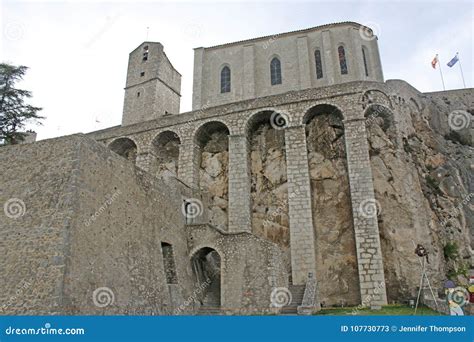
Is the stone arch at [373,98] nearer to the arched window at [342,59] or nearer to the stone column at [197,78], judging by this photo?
the arched window at [342,59]

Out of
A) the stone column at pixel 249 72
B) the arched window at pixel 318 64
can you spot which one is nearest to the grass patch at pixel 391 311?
the stone column at pixel 249 72

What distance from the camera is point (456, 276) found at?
18.6 m

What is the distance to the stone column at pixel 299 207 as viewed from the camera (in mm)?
17684

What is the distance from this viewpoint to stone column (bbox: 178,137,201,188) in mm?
21922

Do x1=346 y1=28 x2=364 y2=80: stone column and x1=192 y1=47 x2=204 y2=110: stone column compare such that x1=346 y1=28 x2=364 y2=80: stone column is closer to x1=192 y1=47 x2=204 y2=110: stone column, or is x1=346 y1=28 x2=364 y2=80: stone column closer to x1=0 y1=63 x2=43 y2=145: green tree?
x1=192 y1=47 x2=204 y2=110: stone column

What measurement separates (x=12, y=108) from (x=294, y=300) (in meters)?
19.0

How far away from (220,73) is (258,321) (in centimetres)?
2649

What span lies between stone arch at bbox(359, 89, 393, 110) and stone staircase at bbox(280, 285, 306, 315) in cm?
1020

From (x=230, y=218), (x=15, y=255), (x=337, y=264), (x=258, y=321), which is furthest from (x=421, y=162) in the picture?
(x=15, y=255)

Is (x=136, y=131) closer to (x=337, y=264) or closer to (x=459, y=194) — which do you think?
(x=337, y=264)

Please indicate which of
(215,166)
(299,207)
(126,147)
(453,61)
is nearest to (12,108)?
(126,147)

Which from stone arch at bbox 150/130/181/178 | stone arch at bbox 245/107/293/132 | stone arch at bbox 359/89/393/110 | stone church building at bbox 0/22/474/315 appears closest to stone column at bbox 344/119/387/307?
stone church building at bbox 0/22/474/315

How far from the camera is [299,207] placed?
61.6ft

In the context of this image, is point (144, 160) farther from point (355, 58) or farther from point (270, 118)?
point (355, 58)
